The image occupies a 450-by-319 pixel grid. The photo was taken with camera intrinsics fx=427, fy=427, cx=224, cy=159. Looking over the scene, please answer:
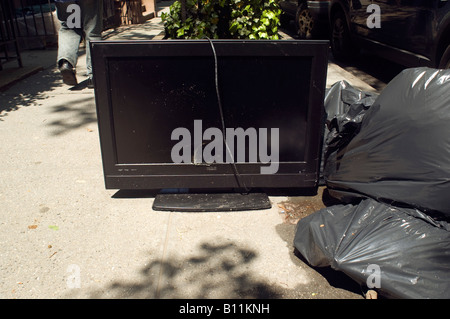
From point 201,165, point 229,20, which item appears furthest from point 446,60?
point 201,165

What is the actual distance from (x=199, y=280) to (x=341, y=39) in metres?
6.30

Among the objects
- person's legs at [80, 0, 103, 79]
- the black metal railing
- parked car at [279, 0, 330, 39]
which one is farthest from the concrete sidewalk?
parked car at [279, 0, 330, 39]

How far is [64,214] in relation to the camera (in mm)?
3336

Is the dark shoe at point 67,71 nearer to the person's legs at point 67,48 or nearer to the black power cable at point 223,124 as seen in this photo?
the person's legs at point 67,48

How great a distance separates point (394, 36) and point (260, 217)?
12.7 feet

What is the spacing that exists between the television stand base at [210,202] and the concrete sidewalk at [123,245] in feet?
0.18

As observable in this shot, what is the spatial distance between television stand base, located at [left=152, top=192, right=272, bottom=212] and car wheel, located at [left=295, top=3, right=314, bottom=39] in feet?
20.6

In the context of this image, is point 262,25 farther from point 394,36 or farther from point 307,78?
point 394,36

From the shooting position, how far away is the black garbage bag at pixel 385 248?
2238mm

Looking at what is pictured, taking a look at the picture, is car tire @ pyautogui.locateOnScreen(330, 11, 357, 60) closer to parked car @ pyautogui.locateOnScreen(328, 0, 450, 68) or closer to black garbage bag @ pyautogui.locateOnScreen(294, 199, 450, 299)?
parked car @ pyautogui.locateOnScreen(328, 0, 450, 68)

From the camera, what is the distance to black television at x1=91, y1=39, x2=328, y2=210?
2.96 meters

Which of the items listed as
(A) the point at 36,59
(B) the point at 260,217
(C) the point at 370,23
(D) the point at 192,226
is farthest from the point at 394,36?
(A) the point at 36,59

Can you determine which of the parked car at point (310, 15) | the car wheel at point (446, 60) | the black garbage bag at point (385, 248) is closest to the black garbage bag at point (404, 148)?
the black garbage bag at point (385, 248)

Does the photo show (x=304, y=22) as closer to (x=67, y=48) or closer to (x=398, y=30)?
(x=398, y=30)
